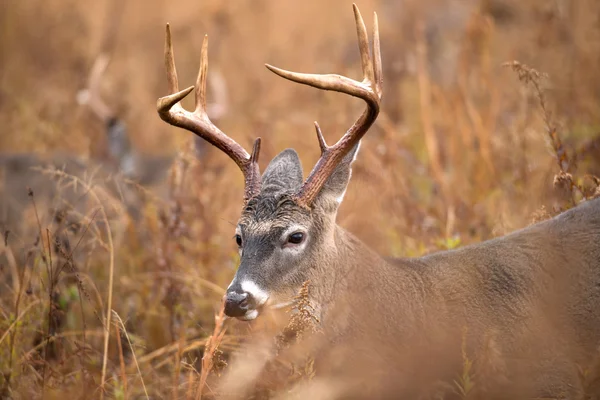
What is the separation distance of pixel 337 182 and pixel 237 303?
1.00 metres

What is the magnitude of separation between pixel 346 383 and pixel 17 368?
86.1 inches

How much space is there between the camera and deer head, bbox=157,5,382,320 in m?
3.88

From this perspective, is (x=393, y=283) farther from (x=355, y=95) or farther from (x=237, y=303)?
(x=355, y=95)

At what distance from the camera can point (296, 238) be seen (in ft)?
13.4

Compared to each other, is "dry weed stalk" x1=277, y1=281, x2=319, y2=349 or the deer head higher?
the deer head

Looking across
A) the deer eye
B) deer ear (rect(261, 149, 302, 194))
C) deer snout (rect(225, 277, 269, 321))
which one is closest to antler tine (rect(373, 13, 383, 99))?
deer ear (rect(261, 149, 302, 194))

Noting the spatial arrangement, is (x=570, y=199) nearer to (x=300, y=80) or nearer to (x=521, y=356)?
(x=521, y=356)

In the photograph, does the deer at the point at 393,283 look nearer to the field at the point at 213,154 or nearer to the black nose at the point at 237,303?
the black nose at the point at 237,303

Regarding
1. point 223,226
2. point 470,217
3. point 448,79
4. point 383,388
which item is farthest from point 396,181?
point 448,79

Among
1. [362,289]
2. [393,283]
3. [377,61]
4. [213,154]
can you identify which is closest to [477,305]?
[393,283]

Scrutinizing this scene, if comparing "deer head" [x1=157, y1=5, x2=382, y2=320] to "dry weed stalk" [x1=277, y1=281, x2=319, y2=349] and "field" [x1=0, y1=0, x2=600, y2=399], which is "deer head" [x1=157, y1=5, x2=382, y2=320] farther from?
"field" [x1=0, y1=0, x2=600, y2=399]

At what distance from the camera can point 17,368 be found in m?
4.44

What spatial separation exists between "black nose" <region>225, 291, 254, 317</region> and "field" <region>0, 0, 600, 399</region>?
0.69 ft

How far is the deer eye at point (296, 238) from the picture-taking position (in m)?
4.07
